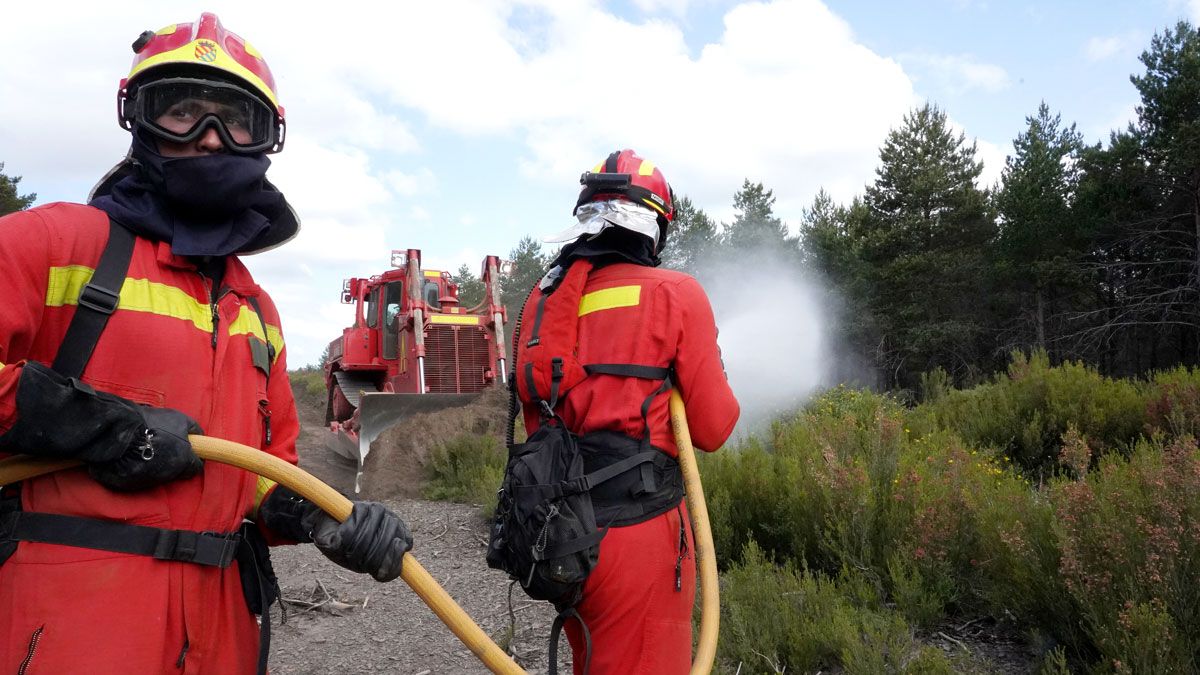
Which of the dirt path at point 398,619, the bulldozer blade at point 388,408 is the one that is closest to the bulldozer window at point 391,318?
the bulldozer blade at point 388,408

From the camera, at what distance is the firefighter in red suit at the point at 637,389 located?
2.62 meters

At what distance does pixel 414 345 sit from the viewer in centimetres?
1330

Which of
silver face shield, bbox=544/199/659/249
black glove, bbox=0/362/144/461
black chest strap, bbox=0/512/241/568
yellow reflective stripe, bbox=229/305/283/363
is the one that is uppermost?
silver face shield, bbox=544/199/659/249

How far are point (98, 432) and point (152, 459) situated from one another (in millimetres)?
117

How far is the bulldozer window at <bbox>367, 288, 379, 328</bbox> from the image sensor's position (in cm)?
1499

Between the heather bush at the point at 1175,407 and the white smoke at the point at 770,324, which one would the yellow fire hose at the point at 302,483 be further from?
the white smoke at the point at 770,324

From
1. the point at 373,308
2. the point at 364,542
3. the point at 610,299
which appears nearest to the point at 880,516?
the point at 610,299

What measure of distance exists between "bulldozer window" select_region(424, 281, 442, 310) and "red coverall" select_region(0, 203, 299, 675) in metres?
12.8

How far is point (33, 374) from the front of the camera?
1.54 metres

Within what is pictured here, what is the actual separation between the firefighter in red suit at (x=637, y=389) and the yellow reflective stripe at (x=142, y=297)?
1.33m

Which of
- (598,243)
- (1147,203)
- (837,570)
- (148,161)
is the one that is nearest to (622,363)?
(598,243)

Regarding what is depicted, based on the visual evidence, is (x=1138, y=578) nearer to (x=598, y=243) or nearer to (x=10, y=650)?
(x=598, y=243)

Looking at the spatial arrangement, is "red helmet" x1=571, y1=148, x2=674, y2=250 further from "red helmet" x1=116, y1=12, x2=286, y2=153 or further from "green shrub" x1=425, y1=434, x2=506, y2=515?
"green shrub" x1=425, y1=434, x2=506, y2=515

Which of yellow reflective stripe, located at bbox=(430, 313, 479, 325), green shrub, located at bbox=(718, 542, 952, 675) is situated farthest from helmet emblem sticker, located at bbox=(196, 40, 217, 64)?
yellow reflective stripe, located at bbox=(430, 313, 479, 325)
